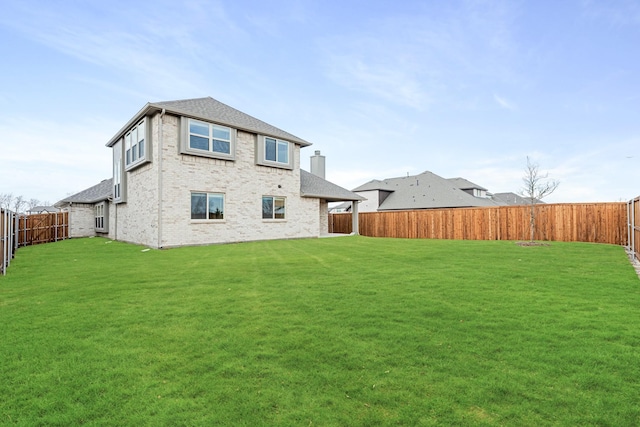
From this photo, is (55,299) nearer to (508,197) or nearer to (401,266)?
(401,266)

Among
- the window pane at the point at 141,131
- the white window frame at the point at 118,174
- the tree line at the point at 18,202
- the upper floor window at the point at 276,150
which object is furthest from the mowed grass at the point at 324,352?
the tree line at the point at 18,202

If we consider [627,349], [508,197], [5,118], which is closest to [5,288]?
[627,349]

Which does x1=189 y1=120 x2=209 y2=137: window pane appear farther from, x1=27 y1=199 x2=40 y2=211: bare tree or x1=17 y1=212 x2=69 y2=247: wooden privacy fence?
x1=27 y1=199 x2=40 y2=211: bare tree

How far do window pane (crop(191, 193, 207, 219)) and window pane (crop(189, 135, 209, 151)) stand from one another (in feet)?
7.65

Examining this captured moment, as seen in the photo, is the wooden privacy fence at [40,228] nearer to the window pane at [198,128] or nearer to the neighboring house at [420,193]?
the window pane at [198,128]

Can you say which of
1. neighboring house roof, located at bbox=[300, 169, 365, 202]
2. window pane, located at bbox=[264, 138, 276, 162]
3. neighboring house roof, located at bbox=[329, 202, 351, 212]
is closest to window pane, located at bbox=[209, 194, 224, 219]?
window pane, located at bbox=[264, 138, 276, 162]

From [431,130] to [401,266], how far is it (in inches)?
643

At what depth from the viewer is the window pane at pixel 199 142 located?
15.2m

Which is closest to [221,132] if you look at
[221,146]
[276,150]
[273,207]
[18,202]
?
[221,146]

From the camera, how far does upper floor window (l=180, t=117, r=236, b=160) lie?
14938 millimetres

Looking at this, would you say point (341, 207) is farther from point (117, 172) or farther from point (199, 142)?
point (199, 142)

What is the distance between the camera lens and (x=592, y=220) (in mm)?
15531

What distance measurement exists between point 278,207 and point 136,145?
27.0 ft

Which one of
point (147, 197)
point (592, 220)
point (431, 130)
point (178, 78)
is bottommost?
point (592, 220)
